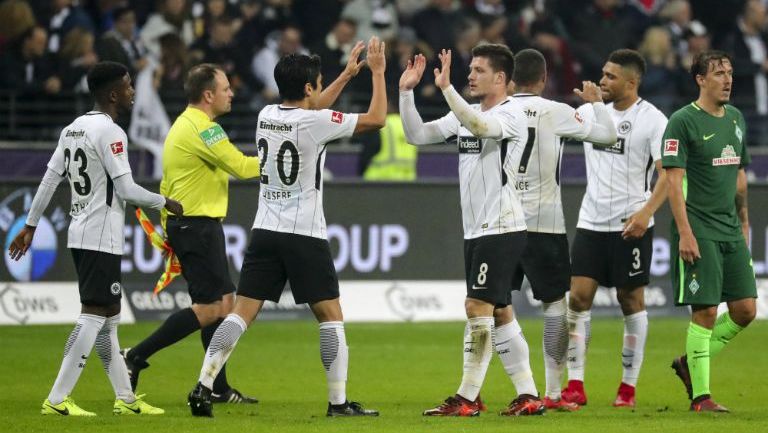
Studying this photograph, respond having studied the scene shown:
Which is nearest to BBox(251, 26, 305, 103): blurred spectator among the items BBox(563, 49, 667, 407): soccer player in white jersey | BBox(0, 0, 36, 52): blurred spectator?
BBox(0, 0, 36, 52): blurred spectator

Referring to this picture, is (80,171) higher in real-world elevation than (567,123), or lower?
lower

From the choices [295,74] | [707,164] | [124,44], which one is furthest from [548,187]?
[124,44]

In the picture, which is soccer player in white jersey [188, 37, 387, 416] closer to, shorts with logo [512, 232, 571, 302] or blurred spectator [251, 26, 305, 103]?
shorts with logo [512, 232, 571, 302]

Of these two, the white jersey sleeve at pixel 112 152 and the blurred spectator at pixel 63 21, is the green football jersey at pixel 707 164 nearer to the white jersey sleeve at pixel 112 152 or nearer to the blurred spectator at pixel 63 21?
the white jersey sleeve at pixel 112 152

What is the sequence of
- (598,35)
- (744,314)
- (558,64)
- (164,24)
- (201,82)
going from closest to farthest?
(744,314) < (201,82) < (164,24) < (558,64) < (598,35)

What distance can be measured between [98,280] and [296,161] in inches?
58.8

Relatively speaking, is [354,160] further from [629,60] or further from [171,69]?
[629,60]

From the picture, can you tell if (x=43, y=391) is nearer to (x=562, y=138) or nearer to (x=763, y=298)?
(x=562, y=138)

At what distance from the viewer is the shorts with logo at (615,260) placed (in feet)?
34.1

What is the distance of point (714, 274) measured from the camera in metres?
9.34

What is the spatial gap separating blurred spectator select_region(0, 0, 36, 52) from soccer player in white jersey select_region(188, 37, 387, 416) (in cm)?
981

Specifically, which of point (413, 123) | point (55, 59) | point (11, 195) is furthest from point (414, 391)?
point (55, 59)

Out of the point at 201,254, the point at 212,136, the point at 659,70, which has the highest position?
the point at 659,70

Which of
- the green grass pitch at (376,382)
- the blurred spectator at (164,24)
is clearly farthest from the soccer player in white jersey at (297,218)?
the blurred spectator at (164,24)
